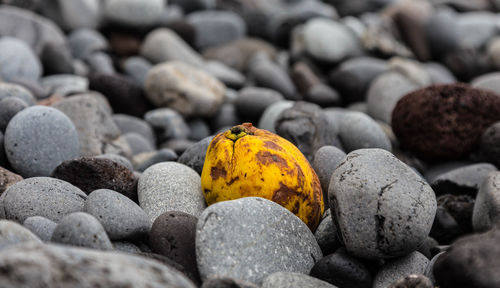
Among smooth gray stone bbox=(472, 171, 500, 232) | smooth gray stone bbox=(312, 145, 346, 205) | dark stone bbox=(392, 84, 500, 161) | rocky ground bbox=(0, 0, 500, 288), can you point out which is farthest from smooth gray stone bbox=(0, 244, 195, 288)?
dark stone bbox=(392, 84, 500, 161)

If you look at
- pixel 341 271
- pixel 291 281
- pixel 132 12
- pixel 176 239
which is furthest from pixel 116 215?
pixel 132 12

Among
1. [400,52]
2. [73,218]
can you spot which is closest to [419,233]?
[73,218]

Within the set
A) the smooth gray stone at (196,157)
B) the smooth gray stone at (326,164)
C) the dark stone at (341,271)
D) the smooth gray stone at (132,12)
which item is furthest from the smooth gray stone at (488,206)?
the smooth gray stone at (132,12)

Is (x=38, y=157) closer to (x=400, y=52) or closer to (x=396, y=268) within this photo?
(x=396, y=268)

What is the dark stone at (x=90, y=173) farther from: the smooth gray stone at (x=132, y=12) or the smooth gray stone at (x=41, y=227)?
the smooth gray stone at (x=132, y=12)

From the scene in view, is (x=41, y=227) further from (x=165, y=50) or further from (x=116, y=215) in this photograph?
(x=165, y=50)
